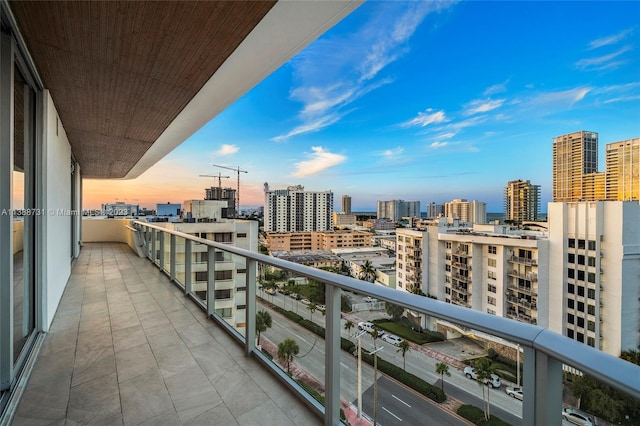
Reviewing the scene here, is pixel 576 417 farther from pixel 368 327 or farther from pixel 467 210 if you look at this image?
pixel 467 210

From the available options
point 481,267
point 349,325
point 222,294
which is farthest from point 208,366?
Answer: point 481,267

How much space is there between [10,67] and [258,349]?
331 centimetres

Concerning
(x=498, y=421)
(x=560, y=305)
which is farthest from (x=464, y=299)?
(x=498, y=421)

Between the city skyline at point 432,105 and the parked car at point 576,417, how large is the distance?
9.38m

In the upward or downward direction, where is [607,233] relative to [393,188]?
downward

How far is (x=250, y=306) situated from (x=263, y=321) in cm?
24

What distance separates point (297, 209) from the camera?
Result: 39844 millimetres

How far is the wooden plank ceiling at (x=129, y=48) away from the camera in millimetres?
2316

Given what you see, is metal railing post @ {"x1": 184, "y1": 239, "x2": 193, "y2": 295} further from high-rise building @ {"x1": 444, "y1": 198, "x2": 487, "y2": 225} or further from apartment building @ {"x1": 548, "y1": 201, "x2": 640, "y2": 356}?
high-rise building @ {"x1": 444, "y1": 198, "x2": 487, "y2": 225}

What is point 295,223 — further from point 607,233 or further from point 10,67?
point 10,67

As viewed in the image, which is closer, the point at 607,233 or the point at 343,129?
the point at 607,233

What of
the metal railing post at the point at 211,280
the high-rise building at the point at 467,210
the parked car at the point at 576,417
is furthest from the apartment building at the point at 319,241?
the parked car at the point at 576,417

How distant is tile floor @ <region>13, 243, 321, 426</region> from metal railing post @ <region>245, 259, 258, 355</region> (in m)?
0.16

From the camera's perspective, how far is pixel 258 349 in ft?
9.25
